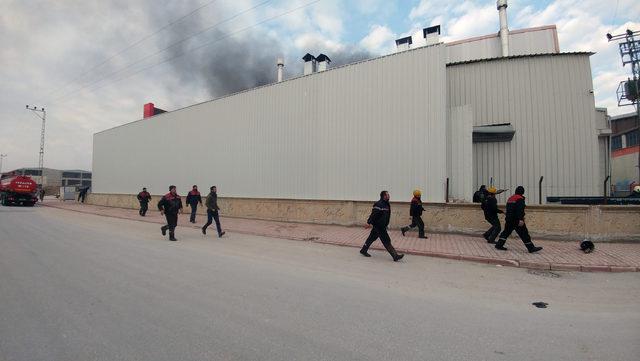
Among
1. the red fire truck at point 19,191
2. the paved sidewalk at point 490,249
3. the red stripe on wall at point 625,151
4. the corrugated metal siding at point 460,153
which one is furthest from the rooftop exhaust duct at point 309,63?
the red stripe on wall at point 625,151

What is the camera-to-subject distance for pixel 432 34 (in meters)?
16.7

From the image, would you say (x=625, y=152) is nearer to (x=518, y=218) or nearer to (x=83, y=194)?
(x=518, y=218)

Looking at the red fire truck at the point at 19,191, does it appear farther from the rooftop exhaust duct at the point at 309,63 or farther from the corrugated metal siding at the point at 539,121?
the corrugated metal siding at the point at 539,121

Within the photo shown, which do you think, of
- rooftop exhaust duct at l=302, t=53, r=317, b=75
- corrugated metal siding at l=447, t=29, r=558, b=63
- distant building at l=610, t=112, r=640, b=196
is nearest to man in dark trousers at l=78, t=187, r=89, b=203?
rooftop exhaust duct at l=302, t=53, r=317, b=75

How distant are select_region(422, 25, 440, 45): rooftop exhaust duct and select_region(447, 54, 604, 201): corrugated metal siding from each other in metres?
2.40

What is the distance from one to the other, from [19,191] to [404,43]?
34.0 m

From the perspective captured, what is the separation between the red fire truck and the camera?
29.0 meters

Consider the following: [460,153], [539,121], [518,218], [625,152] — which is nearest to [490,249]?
[518,218]

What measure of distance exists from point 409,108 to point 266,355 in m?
12.3

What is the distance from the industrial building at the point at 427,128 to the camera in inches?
526

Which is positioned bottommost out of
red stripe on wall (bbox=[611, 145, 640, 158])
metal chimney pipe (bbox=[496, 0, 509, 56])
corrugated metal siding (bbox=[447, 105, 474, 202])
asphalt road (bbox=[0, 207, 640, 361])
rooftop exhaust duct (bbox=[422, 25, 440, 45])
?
asphalt road (bbox=[0, 207, 640, 361])

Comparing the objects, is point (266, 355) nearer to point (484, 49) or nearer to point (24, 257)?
point (24, 257)

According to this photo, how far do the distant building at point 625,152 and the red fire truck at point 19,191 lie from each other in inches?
2037

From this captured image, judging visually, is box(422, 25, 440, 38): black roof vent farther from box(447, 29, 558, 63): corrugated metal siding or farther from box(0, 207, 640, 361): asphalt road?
box(0, 207, 640, 361): asphalt road
